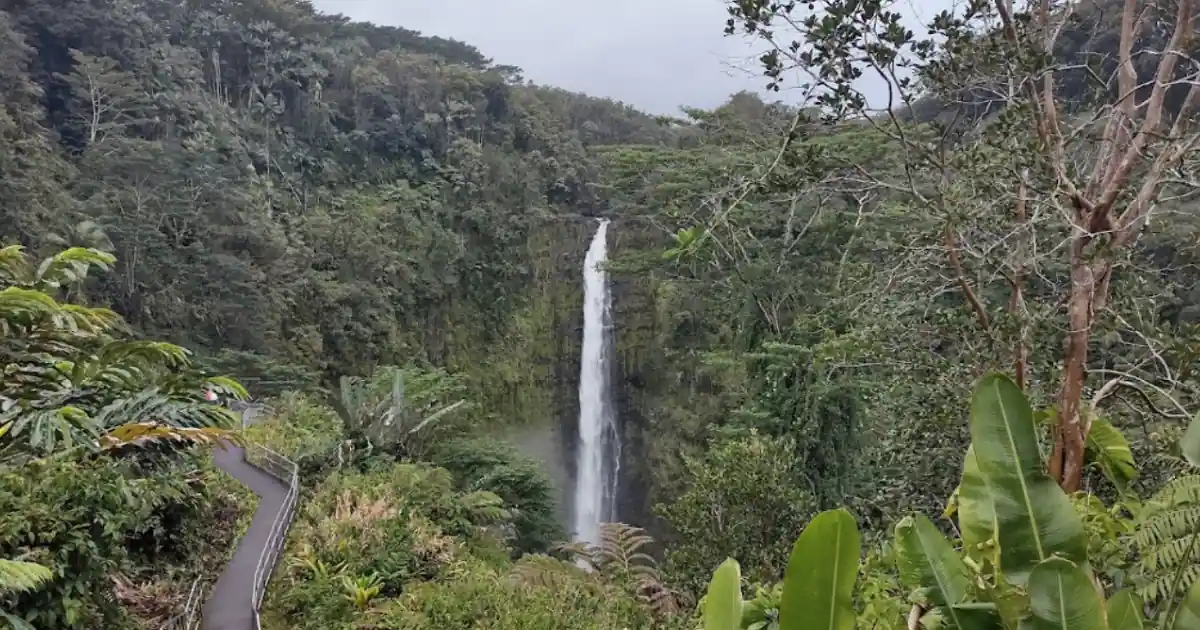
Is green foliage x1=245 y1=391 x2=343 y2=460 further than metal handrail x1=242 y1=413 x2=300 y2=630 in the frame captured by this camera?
Yes

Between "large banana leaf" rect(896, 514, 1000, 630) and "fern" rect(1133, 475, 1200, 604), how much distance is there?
0.66 meters

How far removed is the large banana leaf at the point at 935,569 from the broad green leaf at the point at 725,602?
0.46m

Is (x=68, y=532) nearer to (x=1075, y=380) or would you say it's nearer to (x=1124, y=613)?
(x=1124, y=613)

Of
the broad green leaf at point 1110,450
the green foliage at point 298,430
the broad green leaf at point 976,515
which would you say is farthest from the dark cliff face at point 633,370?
the broad green leaf at point 976,515

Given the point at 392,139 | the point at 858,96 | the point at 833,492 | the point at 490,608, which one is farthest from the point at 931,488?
the point at 392,139

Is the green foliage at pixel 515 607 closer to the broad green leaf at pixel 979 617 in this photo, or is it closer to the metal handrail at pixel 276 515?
the metal handrail at pixel 276 515

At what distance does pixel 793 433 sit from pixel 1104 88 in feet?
23.7

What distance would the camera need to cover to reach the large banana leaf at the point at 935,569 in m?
1.79

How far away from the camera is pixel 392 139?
82.4 ft

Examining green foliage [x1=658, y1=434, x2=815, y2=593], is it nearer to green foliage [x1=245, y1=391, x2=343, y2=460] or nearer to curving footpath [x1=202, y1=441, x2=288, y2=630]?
curving footpath [x1=202, y1=441, x2=288, y2=630]

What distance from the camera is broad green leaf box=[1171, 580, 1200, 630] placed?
144 cm

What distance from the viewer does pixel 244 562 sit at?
7.21 meters

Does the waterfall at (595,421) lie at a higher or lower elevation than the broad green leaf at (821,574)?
lower

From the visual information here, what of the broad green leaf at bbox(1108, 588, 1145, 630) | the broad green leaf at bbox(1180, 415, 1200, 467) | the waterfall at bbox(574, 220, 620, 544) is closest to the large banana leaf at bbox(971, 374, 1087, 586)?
the broad green leaf at bbox(1108, 588, 1145, 630)
